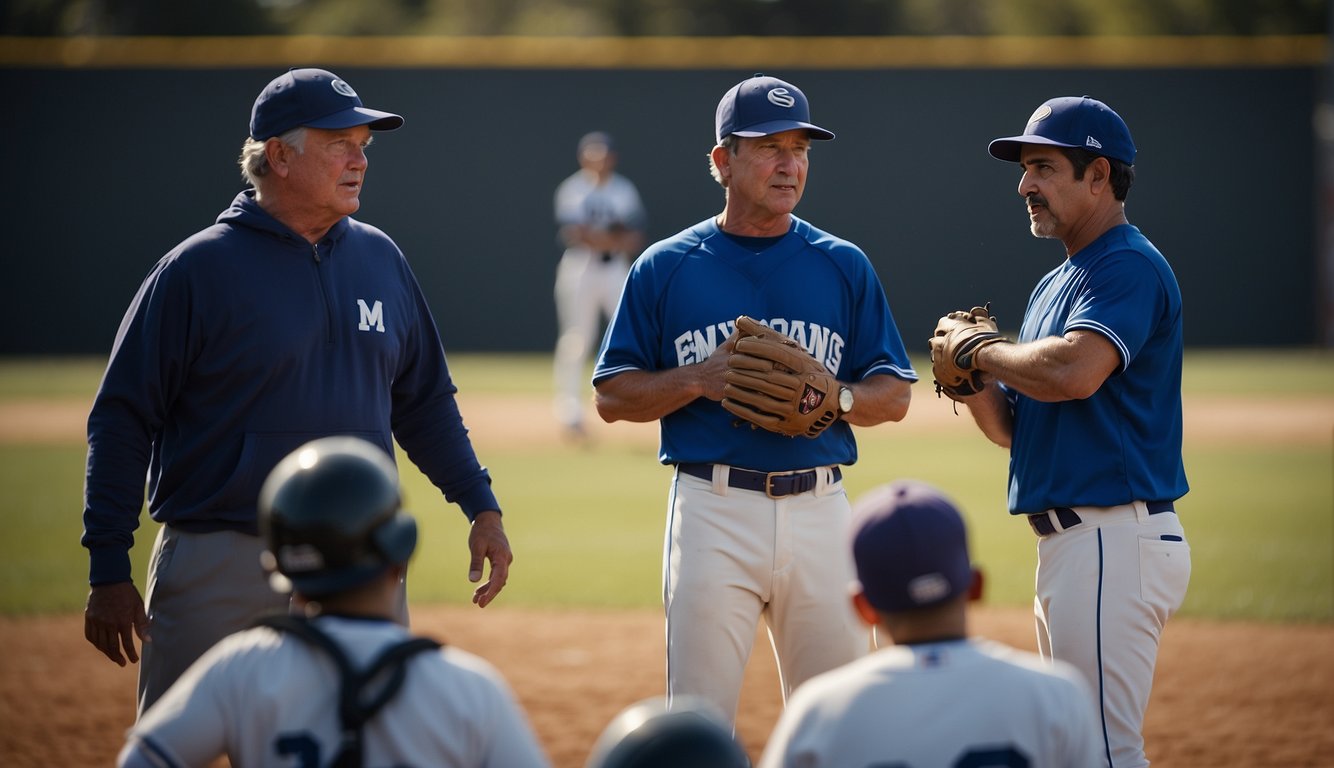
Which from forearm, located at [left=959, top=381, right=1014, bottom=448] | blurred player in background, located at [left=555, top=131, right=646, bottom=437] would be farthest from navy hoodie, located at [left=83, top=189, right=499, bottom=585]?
blurred player in background, located at [left=555, top=131, right=646, bottom=437]

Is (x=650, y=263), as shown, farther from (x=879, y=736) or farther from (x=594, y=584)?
(x=594, y=584)

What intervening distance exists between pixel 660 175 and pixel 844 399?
18770mm

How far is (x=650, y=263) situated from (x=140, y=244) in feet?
62.8

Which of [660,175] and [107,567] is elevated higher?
[660,175]

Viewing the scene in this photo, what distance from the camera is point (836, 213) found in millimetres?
21797

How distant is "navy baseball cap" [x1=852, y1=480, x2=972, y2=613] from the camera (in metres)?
2.26

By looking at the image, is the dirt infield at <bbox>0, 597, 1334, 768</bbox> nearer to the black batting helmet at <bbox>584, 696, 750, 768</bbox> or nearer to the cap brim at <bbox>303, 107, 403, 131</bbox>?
the cap brim at <bbox>303, 107, 403, 131</bbox>

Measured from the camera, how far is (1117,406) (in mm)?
3686

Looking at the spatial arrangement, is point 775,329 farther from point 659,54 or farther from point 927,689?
point 659,54

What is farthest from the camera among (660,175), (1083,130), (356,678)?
(660,175)

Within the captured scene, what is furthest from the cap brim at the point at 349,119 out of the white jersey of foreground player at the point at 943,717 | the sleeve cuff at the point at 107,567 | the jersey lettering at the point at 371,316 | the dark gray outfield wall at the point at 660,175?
the dark gray outfield wall at the point at 660,175

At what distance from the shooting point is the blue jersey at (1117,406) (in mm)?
3604

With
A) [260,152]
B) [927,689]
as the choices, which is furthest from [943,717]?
[260,152]

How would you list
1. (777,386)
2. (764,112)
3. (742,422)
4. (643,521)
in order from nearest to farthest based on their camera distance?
(777,386) → (742,422) → (764,112) → (643,521)
